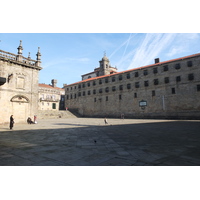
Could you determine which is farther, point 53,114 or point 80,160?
point 53,114

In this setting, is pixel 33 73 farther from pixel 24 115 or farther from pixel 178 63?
pixel 178 63

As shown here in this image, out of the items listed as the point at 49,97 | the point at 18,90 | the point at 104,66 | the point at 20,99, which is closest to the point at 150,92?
the point at 20,99

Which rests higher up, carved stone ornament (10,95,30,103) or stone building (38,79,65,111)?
stone building (38,79,65,111)

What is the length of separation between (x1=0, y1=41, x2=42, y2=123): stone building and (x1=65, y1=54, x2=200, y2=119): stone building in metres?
21.5

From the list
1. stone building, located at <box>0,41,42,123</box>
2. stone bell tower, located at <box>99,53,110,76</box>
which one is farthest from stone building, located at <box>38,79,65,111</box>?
stone building, located at <box>0,41,42,123</box>

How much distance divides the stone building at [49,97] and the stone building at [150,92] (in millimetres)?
10888

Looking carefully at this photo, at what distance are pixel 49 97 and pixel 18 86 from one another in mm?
33698

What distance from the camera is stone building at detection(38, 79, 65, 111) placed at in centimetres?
4562

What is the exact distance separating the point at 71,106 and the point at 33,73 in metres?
29.8

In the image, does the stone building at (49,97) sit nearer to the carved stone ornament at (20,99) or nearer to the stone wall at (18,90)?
the stone wall at (18,90)

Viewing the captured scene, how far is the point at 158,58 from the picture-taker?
1337 inches

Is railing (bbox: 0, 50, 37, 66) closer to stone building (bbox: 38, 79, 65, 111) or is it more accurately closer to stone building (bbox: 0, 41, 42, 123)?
stone building (bbox: 0, 41, 42, 123)

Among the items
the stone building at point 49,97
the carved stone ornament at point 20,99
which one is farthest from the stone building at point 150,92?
the carved stone ornament at point 20,99

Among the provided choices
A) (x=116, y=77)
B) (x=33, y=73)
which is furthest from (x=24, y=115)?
(x=116, y=77)
